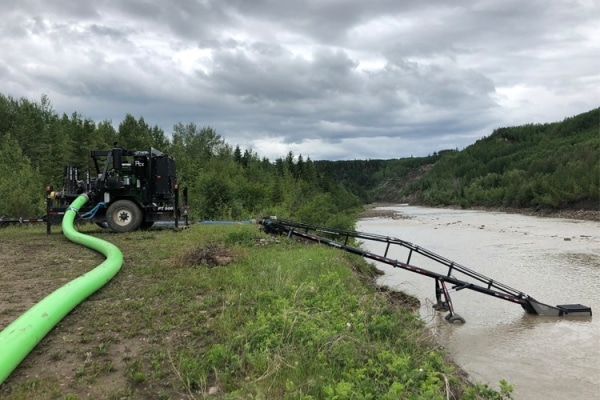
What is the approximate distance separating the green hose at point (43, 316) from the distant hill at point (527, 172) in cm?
6670

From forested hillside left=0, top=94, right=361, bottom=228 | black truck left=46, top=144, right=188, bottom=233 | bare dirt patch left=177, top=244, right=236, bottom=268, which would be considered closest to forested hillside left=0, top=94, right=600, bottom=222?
forested hillside left=0, top=94, right=361, bottom=228

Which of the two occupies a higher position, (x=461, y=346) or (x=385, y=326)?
(x=385, y=326)

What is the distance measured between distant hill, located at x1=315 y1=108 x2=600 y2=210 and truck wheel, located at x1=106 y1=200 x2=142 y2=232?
6164 cm

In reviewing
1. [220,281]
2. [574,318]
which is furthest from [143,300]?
[574,318]

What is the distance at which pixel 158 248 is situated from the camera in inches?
492

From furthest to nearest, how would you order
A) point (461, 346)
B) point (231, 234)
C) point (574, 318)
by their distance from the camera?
point (231, 234) → point (574, 318) → point (461, 346)

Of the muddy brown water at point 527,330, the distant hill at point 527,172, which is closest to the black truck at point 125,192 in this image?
the muddy brown water at point 527,330

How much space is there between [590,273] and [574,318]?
7917 mm

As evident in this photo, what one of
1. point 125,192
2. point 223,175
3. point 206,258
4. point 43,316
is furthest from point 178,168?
point 43,316

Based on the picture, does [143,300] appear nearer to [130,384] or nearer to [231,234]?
[130,384]

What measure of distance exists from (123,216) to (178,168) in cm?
3193

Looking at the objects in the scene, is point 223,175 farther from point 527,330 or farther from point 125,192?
point 527,330

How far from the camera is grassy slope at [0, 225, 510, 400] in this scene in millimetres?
4402

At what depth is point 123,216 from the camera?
16.5 m
